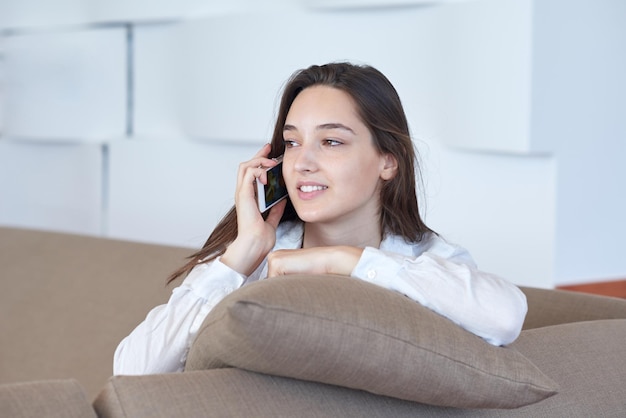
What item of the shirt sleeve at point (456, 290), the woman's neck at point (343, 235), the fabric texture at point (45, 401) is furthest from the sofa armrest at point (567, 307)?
the fabric texture at point (45, 401)

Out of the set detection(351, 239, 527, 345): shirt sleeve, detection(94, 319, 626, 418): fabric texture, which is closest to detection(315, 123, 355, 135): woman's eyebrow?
detection(351, 239, 527, 345): shirt sleeve

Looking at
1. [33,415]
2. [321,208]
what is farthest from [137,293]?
[33,415]

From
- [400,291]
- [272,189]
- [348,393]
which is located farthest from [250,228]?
[348,393]

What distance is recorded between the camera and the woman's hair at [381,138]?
1.71 metres

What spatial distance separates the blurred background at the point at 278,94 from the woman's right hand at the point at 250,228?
98cm

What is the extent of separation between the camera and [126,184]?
369 cm

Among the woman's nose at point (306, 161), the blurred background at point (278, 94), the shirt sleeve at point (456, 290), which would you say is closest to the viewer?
the shirt sleeve at point (456, 290)

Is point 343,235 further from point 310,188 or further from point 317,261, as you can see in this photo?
point 317,261

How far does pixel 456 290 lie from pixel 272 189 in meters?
0.51

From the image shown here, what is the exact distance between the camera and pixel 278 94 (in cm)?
214

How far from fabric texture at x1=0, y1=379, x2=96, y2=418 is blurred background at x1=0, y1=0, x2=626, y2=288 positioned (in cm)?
169

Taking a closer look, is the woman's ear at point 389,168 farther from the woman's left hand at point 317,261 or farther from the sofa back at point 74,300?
the sofa back at point 74,300

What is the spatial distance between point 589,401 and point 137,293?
1241mm

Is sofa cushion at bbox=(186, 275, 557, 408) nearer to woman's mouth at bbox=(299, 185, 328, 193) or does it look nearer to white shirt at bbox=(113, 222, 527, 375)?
white shirt at bbox=(113, 222, 527, 375)
